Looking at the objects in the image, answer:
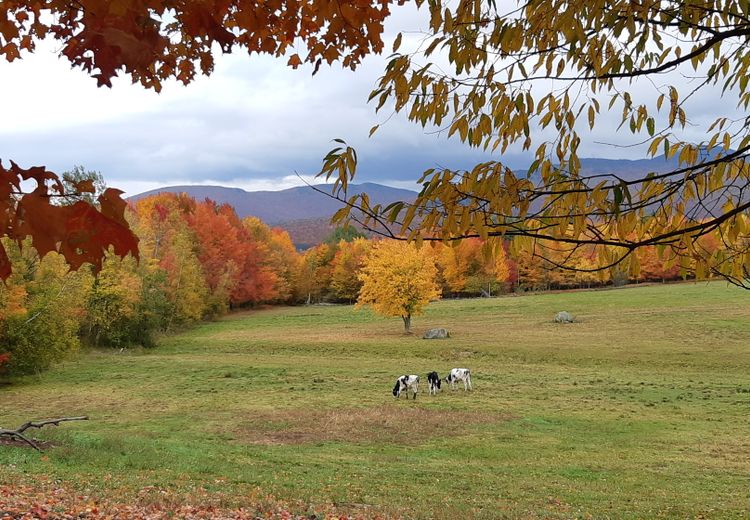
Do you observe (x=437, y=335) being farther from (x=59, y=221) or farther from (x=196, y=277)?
(x=59, y=221)

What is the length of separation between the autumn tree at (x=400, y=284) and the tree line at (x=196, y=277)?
0.10 m

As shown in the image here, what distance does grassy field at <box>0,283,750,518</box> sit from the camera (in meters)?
9.35

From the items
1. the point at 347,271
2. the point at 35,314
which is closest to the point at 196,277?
the point at 35,314

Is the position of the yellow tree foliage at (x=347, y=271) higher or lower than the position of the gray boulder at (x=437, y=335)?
higher

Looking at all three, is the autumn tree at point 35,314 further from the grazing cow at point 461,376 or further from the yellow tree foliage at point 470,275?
the yellow tree foliage at point 470,275

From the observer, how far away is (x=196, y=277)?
50000mm

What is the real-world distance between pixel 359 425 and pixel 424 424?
1937 mm

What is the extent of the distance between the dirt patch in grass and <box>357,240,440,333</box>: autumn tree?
986 inches

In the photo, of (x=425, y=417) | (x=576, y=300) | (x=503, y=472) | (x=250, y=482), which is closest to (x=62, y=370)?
(x=425, y=417)

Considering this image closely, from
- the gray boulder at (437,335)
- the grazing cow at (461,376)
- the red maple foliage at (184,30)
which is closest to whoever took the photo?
the red maple foliage at (184,30)

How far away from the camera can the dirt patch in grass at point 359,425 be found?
14.6 meters

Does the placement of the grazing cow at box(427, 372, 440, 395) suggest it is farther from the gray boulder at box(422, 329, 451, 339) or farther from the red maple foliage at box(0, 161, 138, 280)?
the red maple foliage at box(0, 161, 138, 280)

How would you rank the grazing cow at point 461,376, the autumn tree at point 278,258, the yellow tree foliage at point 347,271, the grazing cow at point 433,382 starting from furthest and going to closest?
the yellow tree foliage at point 347,271, the autumn tree at point 278,258, the grazing cow at point 461,376, the grazing cow at point 433,382

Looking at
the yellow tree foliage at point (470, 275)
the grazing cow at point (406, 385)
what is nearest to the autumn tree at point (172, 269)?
the grazing cow at point (406, 385)
